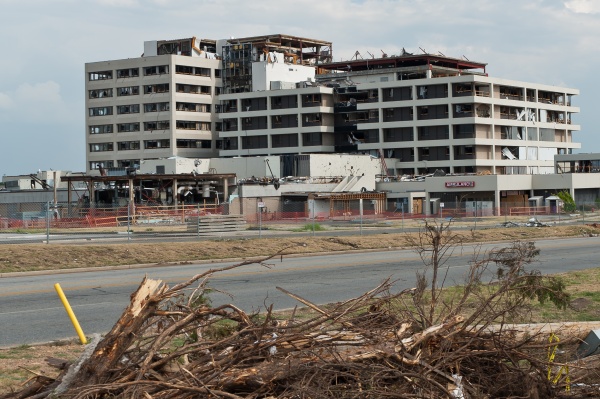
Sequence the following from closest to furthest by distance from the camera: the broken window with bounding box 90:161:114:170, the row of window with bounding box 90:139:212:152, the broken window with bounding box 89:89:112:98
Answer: the row of window with bounding box 90:139:212:152 → the broken window with bounding box 89:89:112:98 → the broken window with bounding box 90:161:114:170

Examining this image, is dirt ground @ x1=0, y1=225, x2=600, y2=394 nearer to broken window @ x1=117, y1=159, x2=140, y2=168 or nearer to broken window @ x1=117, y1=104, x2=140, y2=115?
broken window @ x1=117, y1=159, x2=140, y2=168

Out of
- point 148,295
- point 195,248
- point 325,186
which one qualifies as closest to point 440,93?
point 325,186

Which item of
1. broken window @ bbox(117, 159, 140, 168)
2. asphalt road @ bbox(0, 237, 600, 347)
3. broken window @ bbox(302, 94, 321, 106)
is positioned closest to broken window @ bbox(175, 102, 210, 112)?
broken window @ bbox(117, 159, 140, 168)

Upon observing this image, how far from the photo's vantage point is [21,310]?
16.9 m

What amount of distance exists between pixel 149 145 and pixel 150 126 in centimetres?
250

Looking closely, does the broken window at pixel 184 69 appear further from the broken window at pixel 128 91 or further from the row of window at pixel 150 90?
the broken window at pixel 128 91

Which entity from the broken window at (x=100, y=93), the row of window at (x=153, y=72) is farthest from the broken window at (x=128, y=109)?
the row of window at (x=153, y=72)

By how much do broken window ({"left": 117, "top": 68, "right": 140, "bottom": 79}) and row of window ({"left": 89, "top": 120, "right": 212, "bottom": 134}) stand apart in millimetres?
6321

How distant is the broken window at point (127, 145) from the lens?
4633 inches

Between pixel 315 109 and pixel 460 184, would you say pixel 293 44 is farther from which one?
pixel 460 184

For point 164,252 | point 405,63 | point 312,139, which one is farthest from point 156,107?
point 164,252

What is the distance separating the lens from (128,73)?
11669cm

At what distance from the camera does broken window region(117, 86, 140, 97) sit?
11644cm

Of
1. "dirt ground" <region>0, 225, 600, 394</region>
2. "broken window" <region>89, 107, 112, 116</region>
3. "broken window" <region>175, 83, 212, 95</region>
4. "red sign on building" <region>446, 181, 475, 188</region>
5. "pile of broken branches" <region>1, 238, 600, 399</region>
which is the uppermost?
"broken window" <region>175, 83, 212, 95</region>
